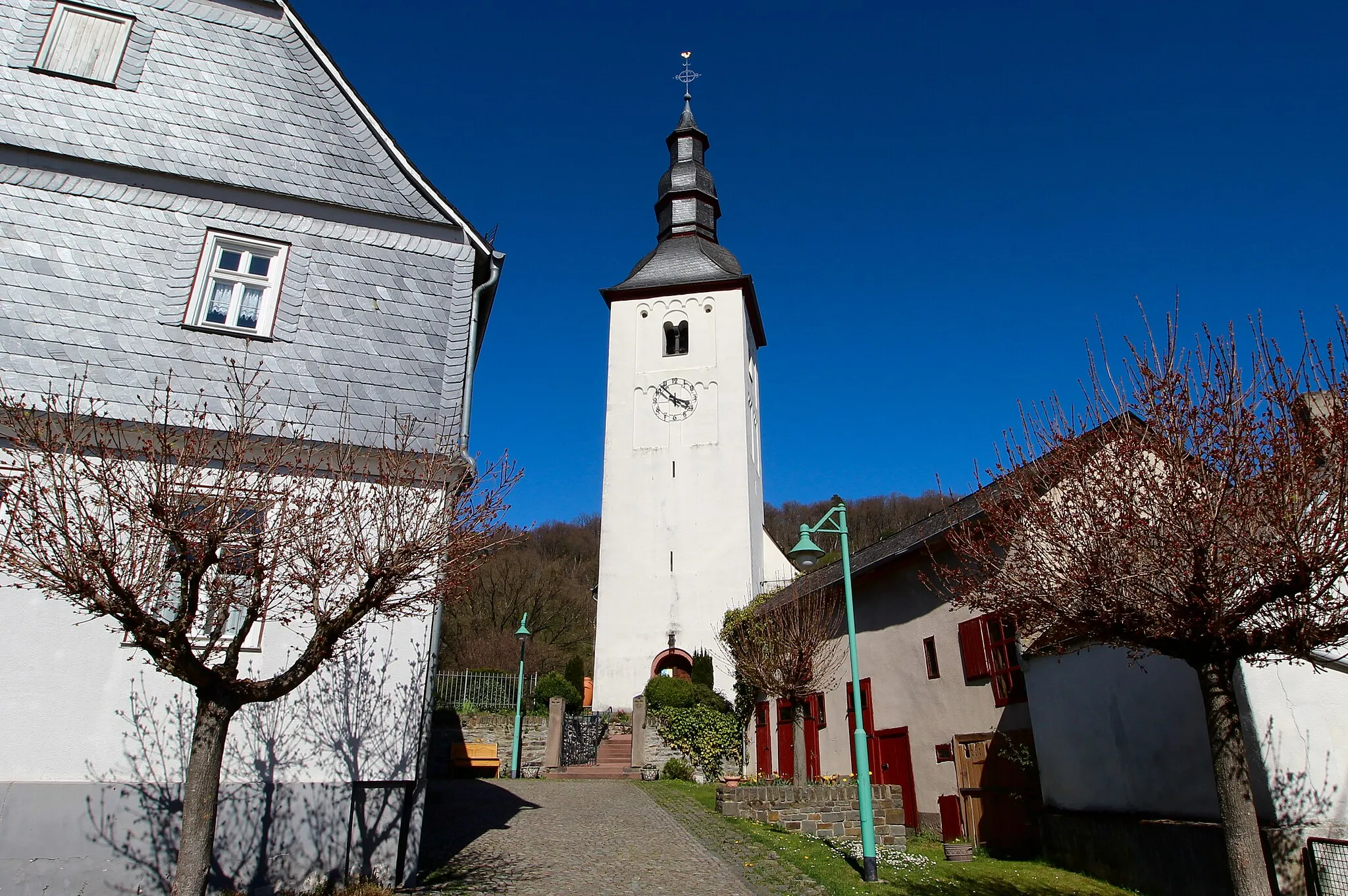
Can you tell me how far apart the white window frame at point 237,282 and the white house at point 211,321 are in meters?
0.02

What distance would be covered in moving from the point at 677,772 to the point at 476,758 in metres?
4.84

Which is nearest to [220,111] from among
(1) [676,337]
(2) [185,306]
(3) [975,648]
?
(2) [185,306]

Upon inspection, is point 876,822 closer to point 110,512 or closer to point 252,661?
point 252,661

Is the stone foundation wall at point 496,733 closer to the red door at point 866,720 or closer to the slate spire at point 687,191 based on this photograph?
the red door at point 866,720

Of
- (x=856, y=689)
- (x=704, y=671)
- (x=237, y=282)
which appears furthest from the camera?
(x=704, y=671)

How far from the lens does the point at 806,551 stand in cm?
1033

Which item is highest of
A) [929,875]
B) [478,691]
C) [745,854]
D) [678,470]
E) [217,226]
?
[678,470]

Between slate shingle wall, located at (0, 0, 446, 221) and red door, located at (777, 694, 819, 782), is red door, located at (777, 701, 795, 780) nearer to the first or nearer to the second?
red door, located at (777, 694, 819, 782)

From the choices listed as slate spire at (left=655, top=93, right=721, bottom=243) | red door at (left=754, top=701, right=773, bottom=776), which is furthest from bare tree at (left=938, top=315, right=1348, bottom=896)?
slate spire at (left=655, top=93, right=721, bottom=243)

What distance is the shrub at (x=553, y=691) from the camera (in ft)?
75.9

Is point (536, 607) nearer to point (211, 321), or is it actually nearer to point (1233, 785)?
point (211, 321)

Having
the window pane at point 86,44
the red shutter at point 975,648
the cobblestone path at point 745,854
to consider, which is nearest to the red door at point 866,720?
the red shutter at point 975,648

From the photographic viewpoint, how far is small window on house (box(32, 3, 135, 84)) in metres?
9.33

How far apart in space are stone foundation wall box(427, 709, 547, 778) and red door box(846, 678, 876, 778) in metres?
8.25
